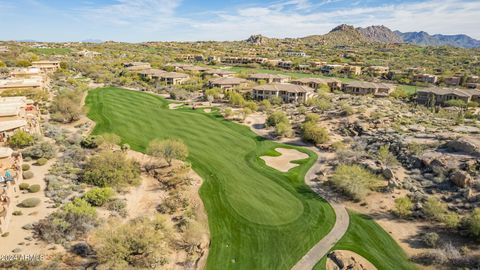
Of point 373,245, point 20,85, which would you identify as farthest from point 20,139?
point 373,245

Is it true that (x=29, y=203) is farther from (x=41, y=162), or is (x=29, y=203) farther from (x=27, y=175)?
(x=41, y=162)

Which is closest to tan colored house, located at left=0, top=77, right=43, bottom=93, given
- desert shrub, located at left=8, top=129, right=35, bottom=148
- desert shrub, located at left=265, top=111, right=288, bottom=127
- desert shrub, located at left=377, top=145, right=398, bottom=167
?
desert shrub, located at left=8, top=129, right=35, bottom=148

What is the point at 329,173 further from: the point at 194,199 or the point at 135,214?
the point at 135,214

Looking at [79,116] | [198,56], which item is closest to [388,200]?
[79,116]

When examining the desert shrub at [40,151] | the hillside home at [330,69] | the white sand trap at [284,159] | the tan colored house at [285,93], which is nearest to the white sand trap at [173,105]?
the tan colored house at [285,93]

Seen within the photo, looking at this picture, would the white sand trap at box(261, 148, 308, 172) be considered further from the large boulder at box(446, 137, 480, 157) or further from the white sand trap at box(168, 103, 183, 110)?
the white sand trap at box(168, 103, 183, 110)

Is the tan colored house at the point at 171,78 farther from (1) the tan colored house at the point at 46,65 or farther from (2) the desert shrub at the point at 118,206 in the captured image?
(2) the desert shrub at the point at 118,206
